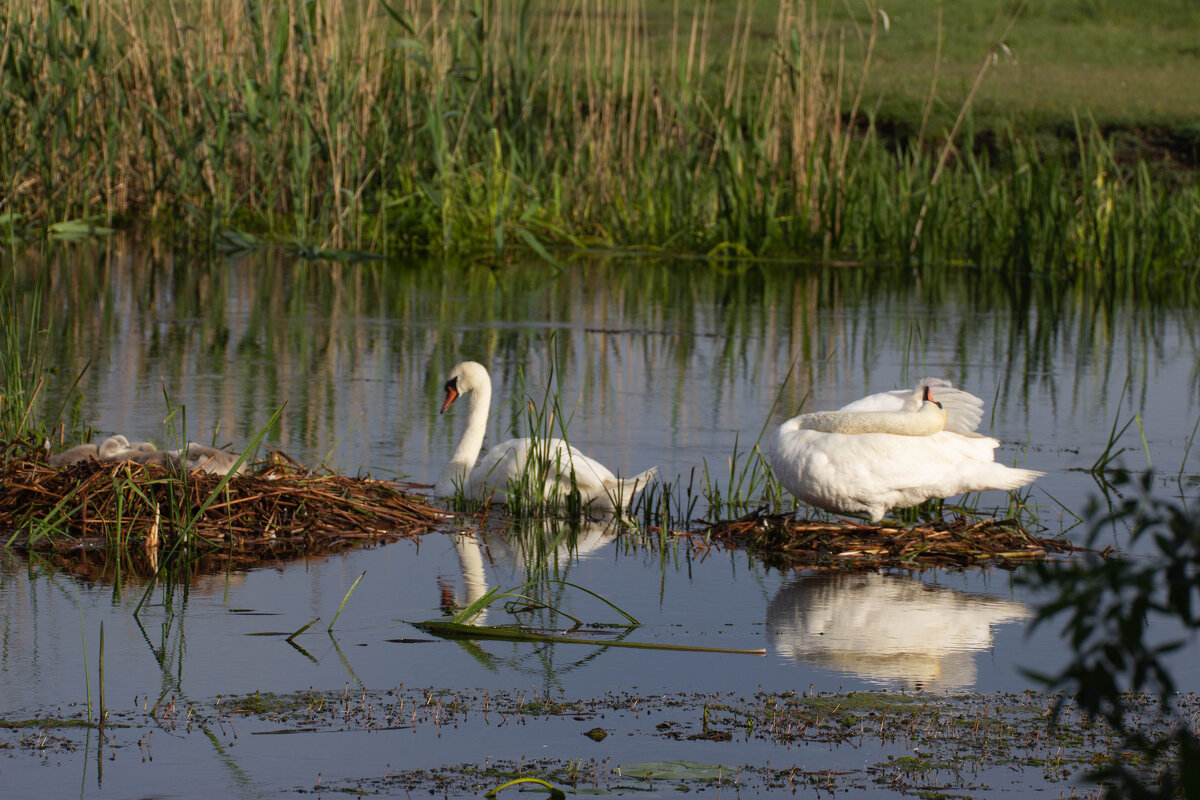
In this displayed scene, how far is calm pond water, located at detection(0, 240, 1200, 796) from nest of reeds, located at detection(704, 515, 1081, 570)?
0.52ft

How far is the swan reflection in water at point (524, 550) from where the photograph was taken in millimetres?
5782

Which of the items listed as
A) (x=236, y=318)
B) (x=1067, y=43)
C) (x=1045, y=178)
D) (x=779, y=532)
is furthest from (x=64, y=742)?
(x=1067, y=43)

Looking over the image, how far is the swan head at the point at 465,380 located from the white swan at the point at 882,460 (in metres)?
1.71

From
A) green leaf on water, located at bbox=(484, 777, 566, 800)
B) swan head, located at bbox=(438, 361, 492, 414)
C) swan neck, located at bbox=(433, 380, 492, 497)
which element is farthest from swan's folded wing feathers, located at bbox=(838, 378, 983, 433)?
green leaf on water, located at bbox=(484, 777, 566, 800)

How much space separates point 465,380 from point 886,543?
92.6 inches

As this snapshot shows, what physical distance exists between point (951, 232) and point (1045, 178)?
1.68 metres

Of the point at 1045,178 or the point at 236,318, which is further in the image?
the point at 1045,178

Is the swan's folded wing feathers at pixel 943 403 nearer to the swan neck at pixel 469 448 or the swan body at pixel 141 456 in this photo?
the swan neck at pixel 469 448

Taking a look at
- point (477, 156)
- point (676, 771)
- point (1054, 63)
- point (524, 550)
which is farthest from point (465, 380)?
point (1054, 63)

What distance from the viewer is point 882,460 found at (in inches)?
249

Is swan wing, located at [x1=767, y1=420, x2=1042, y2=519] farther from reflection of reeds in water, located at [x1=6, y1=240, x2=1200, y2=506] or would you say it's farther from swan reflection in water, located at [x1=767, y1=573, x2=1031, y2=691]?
reflection of reeds in water, located at [x1=6, y1=240, x2=1200, y2=506]

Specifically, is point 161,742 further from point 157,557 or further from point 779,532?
point 779,532

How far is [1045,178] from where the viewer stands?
1536 cm

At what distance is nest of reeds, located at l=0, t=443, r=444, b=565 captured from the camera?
606cm
